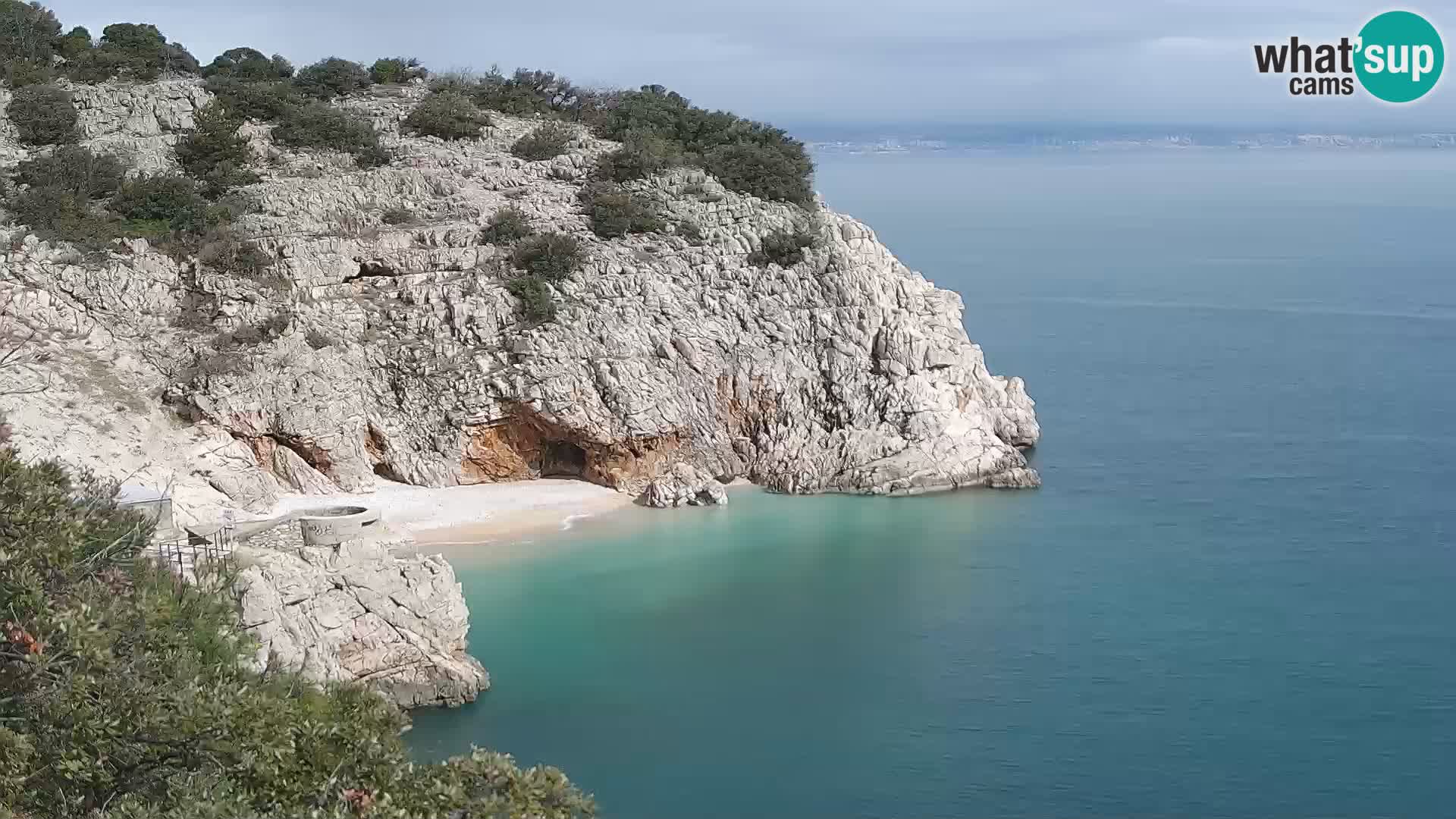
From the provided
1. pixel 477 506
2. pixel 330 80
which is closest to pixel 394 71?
pixel 330 80

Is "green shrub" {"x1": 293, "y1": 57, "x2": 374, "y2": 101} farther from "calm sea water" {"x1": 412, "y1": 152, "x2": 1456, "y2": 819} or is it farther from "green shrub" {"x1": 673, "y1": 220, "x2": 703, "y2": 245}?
"calm sea water" {"x1": 412, "y1": 152, "x2": 1456, "y2": 819}

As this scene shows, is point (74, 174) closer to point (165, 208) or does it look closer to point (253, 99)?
point (165, 208)

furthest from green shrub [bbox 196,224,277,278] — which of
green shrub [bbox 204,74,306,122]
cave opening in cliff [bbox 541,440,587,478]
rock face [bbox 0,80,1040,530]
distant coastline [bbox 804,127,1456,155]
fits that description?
distant coastline [bbox 804,127,1456,155]

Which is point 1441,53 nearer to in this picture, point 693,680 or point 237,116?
point 693,680

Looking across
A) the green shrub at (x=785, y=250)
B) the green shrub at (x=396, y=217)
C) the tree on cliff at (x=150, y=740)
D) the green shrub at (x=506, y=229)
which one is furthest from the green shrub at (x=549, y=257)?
the tree on cliff at (x=150, y=740)

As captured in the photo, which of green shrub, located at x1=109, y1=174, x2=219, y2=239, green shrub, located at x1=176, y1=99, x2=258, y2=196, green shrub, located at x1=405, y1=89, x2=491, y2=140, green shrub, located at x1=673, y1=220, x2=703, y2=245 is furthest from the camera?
green shrub, located at x1=405, y1=89, x2=491, y2=140
